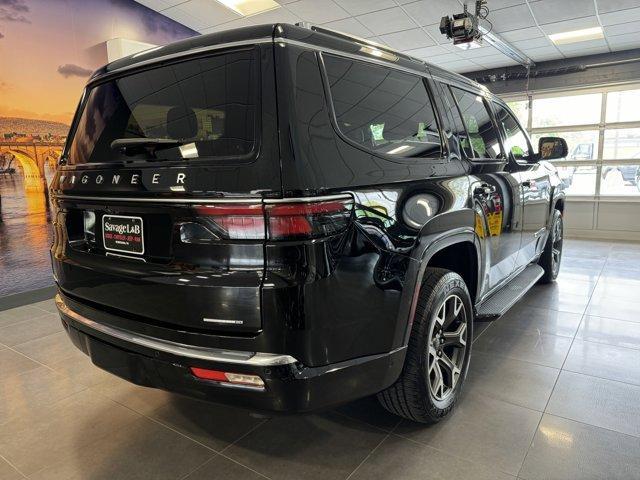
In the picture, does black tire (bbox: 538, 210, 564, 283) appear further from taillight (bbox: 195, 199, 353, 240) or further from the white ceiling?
taillight (bbox: 195, 199, 353, 240)

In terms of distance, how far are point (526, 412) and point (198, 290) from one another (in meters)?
1.70

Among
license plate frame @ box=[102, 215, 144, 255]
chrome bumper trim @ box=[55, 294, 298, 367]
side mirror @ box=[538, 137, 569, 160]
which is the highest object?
side mirror @ box=[538, 137, 569, 160]

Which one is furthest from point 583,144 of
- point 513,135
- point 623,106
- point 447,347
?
point 447,347

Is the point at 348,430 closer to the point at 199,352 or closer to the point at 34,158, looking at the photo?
the point at 199,352

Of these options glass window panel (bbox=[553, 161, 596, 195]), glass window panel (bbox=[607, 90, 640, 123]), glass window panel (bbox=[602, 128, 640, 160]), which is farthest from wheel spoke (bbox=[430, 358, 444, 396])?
glass window panel (bbox=[607, 90, 640, 123])

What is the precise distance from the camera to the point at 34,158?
4.25 metres

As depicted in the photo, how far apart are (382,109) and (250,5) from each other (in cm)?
430

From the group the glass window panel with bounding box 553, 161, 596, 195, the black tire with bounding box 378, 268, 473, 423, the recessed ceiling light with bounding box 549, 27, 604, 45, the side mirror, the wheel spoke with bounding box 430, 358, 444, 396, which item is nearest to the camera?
the black tire with bounding box 378, 268, 473, 423

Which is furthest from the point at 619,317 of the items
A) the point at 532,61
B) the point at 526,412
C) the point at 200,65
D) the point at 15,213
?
the point at 532,61

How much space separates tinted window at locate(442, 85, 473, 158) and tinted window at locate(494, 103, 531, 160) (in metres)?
0.81

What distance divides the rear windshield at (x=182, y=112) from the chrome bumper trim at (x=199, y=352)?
0.61 m

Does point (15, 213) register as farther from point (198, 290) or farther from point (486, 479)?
point (486, 479)

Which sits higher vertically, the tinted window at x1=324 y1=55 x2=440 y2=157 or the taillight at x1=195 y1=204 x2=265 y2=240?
the tinted window at x1=324 y1=55 x2=440 y2=157

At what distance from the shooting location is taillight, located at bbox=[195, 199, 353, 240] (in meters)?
1.30
